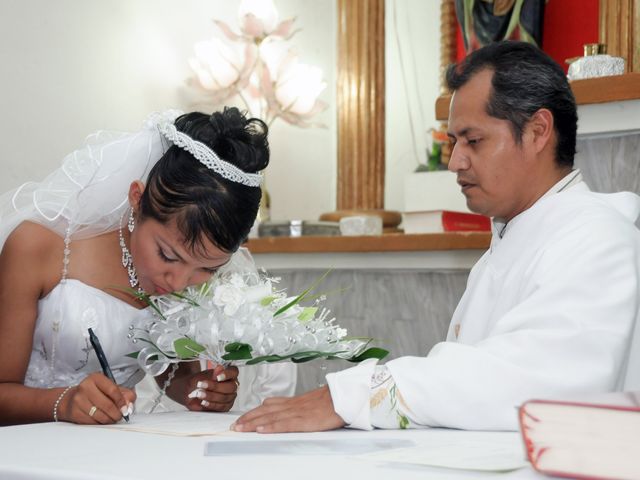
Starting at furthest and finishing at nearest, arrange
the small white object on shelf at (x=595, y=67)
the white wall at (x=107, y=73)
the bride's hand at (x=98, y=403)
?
1. the white wall at (x=107, y=73)
2. the small white object on shelf at (x=595, y=67)
3. the bride's hand at (x=98, y=403)

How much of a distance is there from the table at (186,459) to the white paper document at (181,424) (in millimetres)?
48

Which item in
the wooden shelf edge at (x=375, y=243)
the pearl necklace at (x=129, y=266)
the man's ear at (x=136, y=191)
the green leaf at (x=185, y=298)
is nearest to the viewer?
the green leaf at (x=185, y=298)

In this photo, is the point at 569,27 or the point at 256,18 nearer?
the point at 256,18

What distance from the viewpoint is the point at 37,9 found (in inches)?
168

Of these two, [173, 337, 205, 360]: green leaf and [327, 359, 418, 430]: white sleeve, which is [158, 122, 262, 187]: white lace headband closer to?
[173, 337, 205, 360]: green leaf

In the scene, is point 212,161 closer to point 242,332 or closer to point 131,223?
point 131,223

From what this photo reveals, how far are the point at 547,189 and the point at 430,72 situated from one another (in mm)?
4658

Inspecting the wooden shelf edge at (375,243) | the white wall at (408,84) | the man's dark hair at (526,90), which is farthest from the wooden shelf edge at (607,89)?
the white wall at (408,84)

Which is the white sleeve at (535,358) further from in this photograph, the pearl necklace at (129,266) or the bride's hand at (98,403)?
the pearl necklace at (129,266)

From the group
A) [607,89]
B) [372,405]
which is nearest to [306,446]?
[372,405]

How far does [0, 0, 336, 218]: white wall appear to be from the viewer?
4145 mm

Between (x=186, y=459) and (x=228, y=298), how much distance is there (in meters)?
0.82

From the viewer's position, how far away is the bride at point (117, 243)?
7.22 feet

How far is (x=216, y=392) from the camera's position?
7.38ft
